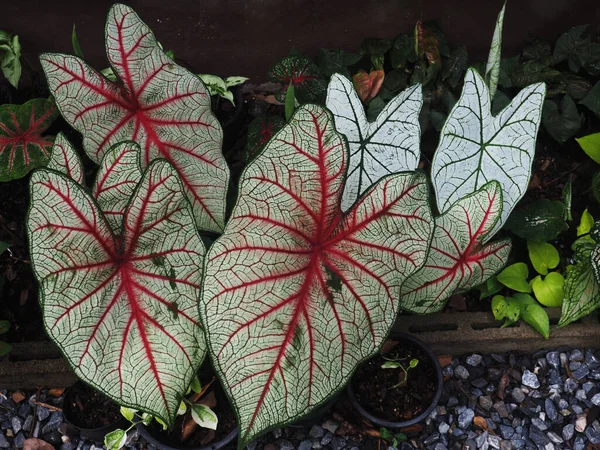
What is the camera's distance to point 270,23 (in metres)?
1.94

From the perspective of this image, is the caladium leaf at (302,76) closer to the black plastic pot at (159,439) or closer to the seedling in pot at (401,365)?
the seedling in pot at (401,365)

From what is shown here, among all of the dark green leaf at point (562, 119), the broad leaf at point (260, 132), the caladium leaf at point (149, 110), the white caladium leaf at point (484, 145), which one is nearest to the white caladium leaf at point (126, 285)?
the caladium leaf at point (149, 110)

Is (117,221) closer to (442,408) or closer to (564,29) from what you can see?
(442,408)

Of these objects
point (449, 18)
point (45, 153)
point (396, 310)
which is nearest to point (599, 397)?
point (396, 310)

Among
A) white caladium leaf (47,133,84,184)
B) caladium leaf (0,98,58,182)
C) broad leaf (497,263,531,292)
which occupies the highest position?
white caladium leaf (47,133,84,184)

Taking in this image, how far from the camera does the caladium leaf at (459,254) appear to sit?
1094 millimetres

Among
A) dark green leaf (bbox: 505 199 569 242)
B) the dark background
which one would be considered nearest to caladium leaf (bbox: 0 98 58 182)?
the dark background

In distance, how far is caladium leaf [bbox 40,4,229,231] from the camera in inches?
44.2

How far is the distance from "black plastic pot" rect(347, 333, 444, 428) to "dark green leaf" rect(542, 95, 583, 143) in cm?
91

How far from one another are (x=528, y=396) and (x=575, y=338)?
0.27 meters

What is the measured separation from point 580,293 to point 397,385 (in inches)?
24.3

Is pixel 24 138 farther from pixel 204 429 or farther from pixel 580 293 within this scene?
pixel 580 293

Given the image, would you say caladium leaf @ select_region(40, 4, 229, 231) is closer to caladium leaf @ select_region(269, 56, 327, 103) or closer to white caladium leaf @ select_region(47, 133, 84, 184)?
white caladium leaf @ select_region(47, 133, 84, 184)

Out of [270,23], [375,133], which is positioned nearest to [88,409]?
[375,133]
